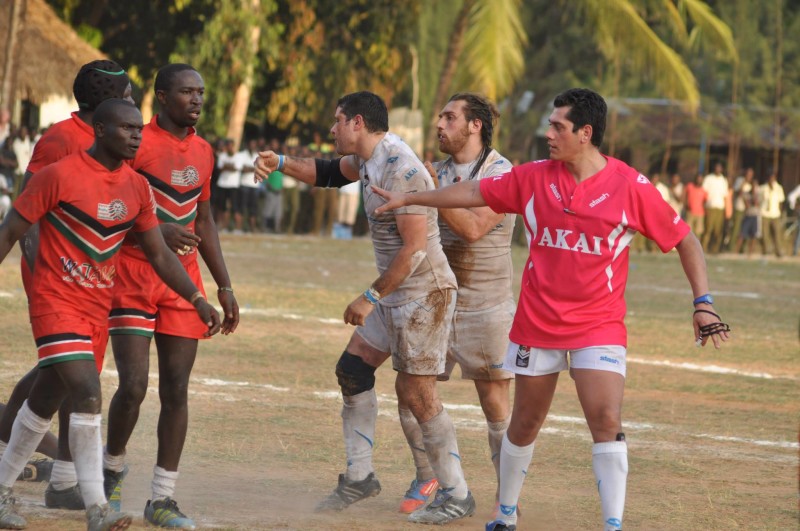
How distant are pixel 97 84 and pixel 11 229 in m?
0.97

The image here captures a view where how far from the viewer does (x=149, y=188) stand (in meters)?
6.06

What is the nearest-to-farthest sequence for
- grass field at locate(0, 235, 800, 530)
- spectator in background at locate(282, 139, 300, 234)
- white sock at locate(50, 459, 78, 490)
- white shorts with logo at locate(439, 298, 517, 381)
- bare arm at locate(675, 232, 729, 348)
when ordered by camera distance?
bare arm at locate(675, 232, 729, 348)
white sock at locate(50, 459, 78, 490)
grass field at locate(0, 235, 800, 530)
white shorts with logo at locate(439, 298, 517, 381)
spectator in background at locate(282, 139, 300, 234)

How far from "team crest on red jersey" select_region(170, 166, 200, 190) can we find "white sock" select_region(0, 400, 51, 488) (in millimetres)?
1209

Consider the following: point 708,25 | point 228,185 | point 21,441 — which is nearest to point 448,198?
point 21,441

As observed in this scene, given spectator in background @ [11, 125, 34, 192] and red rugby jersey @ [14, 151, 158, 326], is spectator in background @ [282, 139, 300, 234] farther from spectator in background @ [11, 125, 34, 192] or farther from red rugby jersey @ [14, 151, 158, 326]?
red rugby jersey @ [14, 151, 158, 326]

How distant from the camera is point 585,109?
6059 mm

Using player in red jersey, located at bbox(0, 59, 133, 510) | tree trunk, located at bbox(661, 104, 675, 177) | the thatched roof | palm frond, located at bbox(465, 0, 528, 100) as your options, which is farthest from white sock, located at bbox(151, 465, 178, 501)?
tree trunk, located at bbox(661, 104, 675, 177)

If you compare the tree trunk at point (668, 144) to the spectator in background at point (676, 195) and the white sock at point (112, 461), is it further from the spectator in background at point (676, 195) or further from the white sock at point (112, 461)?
the white sock at point (112, 461)

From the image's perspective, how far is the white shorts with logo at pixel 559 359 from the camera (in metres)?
5.95

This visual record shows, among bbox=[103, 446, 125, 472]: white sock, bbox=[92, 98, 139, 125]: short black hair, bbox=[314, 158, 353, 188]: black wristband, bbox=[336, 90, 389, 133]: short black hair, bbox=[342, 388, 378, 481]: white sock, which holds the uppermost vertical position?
bbox=[336, 90, 389, 133]: short black hair

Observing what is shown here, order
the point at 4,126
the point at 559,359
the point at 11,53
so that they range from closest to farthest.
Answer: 1. the point at 559,359
2. the point at 4,126
3. the point at 11,53

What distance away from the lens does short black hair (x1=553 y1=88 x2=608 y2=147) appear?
6.05m

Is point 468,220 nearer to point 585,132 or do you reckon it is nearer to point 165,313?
point 585,132

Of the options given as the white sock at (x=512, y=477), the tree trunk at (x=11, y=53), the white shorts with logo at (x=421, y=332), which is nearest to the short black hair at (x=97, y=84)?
the white shorts with logo at (x=421, y=332)
